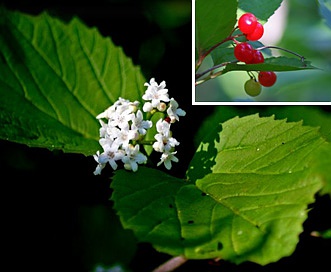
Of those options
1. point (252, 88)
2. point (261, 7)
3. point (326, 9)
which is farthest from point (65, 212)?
point (326, 9)

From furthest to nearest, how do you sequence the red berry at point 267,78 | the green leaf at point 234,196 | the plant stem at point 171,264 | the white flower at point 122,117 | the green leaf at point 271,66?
the red berry at point 267,78, the green leaf at point 271,66, the white flower at point 122,117, the plant stem at point 171,264, the green leaf at point 234,196

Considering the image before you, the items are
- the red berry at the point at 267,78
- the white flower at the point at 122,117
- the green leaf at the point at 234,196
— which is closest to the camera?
the green leaf at the point at 234,196

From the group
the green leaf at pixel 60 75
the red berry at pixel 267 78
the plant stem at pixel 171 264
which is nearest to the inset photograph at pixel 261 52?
the red berry at pixel 267 78

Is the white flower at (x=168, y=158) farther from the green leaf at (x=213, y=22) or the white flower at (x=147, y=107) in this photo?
the green leaf at (x=213, y=22)

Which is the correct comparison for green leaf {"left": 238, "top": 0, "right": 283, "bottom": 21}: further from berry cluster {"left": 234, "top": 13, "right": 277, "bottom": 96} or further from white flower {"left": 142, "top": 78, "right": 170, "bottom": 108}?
white flower {"left": 142, "top": 78, "right": 170, "bottom": 108}

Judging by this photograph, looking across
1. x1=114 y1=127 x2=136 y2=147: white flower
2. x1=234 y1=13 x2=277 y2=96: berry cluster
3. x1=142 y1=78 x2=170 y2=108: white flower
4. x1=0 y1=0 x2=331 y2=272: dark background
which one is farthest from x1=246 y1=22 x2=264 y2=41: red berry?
x1=114 y1=127 x2=136 y2=147: white flower

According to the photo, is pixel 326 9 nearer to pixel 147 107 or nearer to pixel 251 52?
pixel 251 52

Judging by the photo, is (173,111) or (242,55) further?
(242,55)
